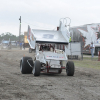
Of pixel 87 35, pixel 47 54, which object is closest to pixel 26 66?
pixel 47 54

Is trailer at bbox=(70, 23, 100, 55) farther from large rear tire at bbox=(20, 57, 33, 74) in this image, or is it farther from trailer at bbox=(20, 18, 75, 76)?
large rear tire at bbox=(20, 57, 33, 74)

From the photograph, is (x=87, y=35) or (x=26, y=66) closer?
(x=26, y=66)

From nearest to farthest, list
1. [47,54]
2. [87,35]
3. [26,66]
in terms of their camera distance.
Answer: [47,54] < [26,66] < [87,35]

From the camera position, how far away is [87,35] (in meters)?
27.0

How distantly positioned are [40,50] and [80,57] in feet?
39.3

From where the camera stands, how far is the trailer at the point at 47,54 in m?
10.7

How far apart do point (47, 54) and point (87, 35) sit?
657 inches

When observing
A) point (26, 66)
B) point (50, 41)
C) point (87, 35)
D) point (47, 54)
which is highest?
point (87, 35)

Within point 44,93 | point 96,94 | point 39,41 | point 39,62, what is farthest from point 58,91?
point 39,41

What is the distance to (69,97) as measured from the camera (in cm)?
612

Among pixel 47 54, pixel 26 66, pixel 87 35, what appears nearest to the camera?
pixel 47 54

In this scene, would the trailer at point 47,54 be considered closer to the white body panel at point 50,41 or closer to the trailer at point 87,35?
the white body panel at point 50,41

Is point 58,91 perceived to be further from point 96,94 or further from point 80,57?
point 80,57

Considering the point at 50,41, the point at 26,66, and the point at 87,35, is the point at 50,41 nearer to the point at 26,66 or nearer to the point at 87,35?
the point at 26,66
